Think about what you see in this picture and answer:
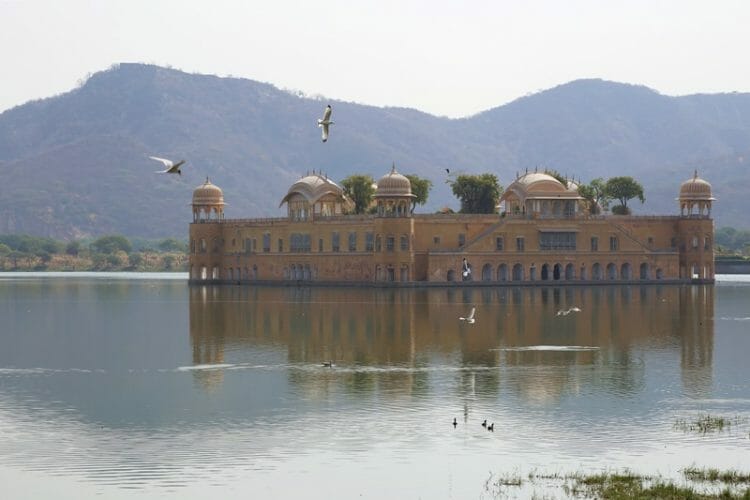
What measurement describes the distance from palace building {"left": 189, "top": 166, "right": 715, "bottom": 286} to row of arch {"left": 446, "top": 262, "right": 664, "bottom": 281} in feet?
0.25

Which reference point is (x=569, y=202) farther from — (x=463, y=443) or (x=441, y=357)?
(x=463, y=443)

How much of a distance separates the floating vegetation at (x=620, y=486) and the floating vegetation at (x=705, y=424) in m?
4.09

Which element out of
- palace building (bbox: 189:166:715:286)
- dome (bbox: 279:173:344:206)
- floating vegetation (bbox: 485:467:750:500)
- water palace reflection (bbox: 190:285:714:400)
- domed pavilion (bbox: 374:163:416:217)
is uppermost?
dome (bbox: 279:173:344:206)

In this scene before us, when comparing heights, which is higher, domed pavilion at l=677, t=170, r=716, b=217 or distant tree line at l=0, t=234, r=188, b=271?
domed pavilion at l=677, t=170, r=716, b=217

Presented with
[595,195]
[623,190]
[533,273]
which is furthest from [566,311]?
[595,195]

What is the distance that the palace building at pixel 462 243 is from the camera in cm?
10050

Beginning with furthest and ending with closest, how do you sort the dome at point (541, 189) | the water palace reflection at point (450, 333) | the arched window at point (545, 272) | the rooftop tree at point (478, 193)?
the rooftop tree at point (478, 193)
the dome at point (541, 189)
the arched window at point (545, 272)
the water palace reflection at point (450, 333)

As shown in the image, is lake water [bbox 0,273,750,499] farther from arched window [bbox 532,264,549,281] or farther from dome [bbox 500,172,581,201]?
dome [bbox 500,172,581,201]

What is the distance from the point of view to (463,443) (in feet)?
90.6

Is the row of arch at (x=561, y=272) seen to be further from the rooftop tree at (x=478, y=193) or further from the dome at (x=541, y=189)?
the rooftop tree at (x=478, y=193)

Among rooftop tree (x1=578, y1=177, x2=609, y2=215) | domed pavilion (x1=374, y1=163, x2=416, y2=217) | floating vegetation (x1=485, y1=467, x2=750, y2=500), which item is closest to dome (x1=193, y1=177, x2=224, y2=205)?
domed pavilion (x1=374, y1=163, x2=416, y2=217)

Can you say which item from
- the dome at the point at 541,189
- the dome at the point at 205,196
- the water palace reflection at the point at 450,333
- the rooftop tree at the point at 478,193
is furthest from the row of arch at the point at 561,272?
the dome at the point at 205,196

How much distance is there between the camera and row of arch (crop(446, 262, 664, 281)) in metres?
103

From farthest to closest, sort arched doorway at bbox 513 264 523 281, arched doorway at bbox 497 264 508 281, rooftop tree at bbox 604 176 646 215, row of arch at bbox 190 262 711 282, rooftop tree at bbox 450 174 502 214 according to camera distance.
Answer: rooftop tree at bbox 604 176 646 215 < rooftop tree at bbox 450 174 502 214 < arched doorway at bbox 513 264 523 281 < arched doorway at bbox 497 264 508 281 < row of arch at bbox 190 262 711 282
